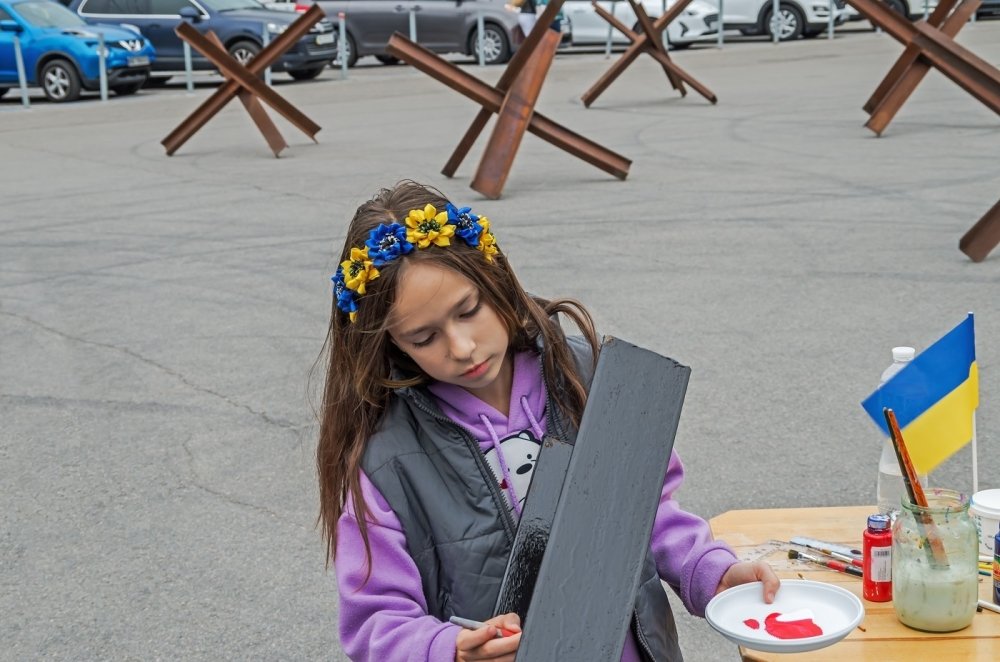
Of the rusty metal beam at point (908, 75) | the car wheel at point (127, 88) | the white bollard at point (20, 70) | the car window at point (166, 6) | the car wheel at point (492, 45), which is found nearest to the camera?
the rusty metal beam at point (908, 75)

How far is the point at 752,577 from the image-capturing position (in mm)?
2148

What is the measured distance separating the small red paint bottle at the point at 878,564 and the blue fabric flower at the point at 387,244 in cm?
87

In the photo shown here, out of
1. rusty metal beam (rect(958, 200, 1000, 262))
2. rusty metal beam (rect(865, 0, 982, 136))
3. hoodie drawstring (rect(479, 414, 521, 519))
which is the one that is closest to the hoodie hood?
hoodie drawstring (rect(479, 414, 521, 519))

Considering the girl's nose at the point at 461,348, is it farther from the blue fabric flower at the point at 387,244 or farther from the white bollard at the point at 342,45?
the white bollard at the point at 342,45

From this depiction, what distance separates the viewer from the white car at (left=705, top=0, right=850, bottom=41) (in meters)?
24.3

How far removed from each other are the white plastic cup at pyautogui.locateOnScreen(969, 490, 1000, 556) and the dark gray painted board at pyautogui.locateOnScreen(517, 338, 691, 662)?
1.14 metres

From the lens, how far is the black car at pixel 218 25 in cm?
2011

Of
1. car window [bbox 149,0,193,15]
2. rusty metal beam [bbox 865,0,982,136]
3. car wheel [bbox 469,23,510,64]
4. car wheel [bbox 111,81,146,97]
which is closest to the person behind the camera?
rusty metal beam [bbox 865,0,982,136]

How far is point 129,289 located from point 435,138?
6.25 m

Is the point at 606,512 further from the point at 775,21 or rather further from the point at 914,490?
the point at 775,21

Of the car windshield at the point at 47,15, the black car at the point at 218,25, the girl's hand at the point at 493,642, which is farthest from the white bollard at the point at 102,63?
the girl's hand at the point at 493,642

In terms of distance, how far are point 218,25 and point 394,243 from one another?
18975mm

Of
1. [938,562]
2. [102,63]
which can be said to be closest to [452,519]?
[938,562]

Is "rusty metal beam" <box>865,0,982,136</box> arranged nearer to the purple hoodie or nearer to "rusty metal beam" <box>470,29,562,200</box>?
"rusty metal beam" <box>470,29,562,200</box>
